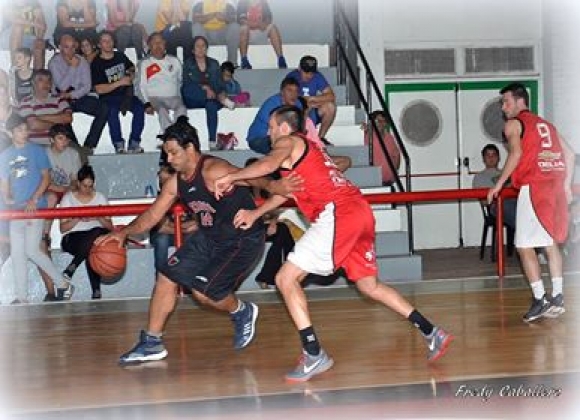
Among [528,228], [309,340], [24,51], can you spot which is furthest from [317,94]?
[309,340]

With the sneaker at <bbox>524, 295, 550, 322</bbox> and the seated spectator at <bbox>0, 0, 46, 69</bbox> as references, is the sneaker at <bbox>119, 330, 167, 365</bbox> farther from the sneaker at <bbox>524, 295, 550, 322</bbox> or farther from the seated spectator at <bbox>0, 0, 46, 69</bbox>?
the seated spectator at <bbox>0, 0, 46, 69</bbox>

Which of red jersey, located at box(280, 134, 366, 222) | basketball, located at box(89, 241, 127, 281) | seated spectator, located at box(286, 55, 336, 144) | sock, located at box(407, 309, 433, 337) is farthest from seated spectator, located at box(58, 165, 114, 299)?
sock, located at box(407, 309, 433, 337)

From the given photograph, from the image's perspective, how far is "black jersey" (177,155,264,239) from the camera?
7414 millimetres

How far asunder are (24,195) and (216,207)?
4.14m

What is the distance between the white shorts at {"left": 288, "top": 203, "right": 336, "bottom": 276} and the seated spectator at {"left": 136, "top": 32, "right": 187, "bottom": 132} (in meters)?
6.70

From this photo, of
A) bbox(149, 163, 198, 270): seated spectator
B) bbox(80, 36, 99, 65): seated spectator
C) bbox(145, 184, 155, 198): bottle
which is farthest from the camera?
bbox(80, 36, 99, 65): seated spectator

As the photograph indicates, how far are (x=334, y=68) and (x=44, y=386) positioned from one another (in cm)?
914

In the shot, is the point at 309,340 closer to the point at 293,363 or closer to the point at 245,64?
the point at 293,363

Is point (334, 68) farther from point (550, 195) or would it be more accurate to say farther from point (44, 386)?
point (44, 386)

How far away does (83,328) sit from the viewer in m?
9.34

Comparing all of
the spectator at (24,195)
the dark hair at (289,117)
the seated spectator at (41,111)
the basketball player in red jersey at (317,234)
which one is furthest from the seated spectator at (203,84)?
the dark hair at (289,117)

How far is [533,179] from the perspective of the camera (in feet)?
28.2

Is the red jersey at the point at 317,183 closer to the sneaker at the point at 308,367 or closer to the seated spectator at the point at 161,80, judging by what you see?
the sneaker at the point at 308,367

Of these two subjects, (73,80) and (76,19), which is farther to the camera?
(76,19)
